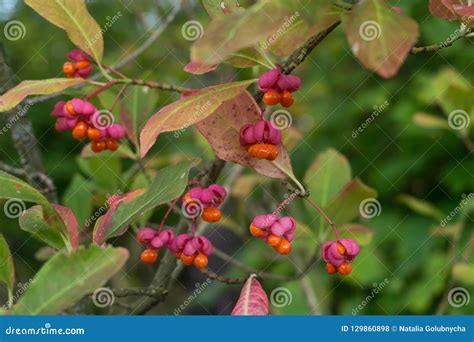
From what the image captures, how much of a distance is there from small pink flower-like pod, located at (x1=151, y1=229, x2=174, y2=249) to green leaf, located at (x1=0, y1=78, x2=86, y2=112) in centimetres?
27

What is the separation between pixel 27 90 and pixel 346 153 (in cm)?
175

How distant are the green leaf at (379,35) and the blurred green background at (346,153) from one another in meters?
1.01

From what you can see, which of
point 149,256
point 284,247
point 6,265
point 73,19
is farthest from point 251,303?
point 73,19

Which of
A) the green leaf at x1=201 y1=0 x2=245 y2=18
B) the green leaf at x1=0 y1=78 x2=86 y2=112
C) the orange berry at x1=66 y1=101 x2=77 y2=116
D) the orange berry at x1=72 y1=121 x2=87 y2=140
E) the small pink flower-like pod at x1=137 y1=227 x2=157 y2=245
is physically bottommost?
the small pink flower-like pod at x1=137 y1=227 x2=157 y2=245

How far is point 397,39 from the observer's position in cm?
75

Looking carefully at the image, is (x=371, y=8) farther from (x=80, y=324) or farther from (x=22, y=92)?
(x=80, y=324)

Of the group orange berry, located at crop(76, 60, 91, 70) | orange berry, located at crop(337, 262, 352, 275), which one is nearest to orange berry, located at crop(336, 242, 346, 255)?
orange berry, located at crop(337, 262, 352, 275)

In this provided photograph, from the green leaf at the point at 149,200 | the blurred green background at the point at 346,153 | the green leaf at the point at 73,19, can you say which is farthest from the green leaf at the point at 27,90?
the blurred green background at the point at 346,153

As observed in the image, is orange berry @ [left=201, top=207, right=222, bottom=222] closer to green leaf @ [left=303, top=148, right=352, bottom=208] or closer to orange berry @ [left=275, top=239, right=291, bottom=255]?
orange berry @ [left=275, top=239, right=291, bottom=255]

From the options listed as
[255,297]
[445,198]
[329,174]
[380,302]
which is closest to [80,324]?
[255,297]

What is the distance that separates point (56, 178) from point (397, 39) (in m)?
2.05

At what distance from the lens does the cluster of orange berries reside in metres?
0.99

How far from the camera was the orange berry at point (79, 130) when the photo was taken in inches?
45.0

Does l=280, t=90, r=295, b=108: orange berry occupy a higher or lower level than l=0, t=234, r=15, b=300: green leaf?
lower
